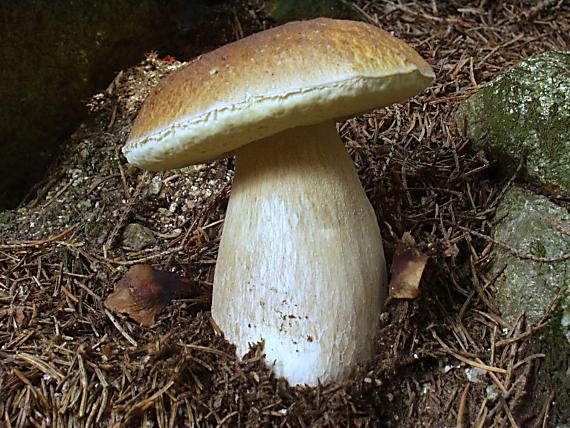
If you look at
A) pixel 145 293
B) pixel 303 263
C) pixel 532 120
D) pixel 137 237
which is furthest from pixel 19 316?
pixel 532 120

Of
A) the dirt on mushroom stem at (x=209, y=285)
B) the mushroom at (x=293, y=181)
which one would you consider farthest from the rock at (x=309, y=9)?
the mushroom at (x=293, y=181)

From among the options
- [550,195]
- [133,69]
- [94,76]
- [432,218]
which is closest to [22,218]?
[94,76]

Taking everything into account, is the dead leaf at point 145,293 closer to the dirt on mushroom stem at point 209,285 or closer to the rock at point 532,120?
the dirt on mushroom stem at point 209,285

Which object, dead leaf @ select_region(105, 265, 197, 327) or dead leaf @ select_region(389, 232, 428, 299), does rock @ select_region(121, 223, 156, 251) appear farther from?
dead leaf @ select_region(389, 232, 428, 299)

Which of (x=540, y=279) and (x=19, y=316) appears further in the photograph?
(x=19, y=316)

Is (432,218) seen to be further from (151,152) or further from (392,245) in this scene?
(151,152)

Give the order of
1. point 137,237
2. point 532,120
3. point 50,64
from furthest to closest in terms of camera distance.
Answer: point 50,64
point 137,237
point 532,120

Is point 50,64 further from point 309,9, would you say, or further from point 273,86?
point 273,86

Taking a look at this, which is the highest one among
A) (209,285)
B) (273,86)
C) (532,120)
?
(273,86)
